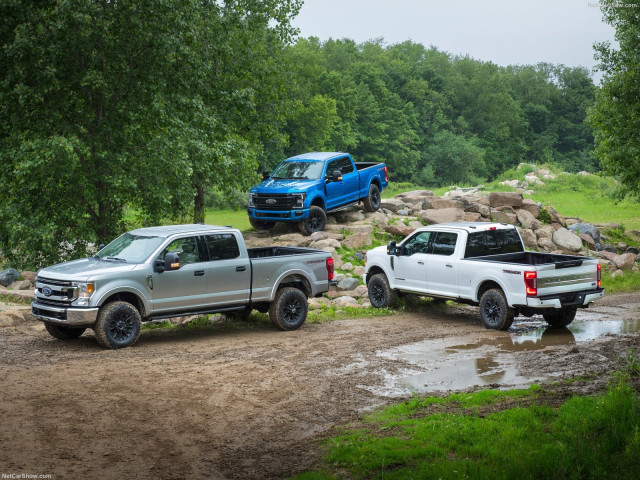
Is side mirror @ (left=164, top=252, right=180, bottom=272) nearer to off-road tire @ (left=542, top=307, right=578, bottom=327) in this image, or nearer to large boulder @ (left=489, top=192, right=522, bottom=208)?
off-road tire @ (left=542, top=307, right=578, bottom=327)

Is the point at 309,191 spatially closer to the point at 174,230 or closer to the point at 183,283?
the point at 174,230

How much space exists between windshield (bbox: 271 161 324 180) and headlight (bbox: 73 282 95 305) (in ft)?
42.5

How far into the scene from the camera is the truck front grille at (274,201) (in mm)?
24109

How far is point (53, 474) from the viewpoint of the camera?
725 centimetres

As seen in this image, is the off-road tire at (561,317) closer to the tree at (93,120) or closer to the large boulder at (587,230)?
the tree at (93,120)

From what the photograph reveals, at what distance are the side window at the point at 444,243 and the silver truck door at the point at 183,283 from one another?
17.1 ft

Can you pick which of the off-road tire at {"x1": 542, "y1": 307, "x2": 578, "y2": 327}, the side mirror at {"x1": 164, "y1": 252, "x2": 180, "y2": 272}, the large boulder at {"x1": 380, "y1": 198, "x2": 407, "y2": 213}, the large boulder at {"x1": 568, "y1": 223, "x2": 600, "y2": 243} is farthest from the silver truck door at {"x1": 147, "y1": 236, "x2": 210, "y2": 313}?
the large boulder at {"x1": 568, "y1": 223, "x2": 600, "y2": 243}

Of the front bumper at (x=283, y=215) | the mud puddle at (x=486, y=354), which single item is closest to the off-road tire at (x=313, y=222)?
the front bumper at (x=283, y=215)

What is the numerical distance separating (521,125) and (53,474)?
308 ft

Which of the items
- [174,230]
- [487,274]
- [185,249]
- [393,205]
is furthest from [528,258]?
[393,205]

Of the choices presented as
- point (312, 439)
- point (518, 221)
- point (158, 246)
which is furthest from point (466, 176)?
point (312, 439)

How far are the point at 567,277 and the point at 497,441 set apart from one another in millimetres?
7576

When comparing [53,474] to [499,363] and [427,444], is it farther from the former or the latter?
[499,363]

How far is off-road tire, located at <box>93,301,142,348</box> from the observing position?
1314 cm
